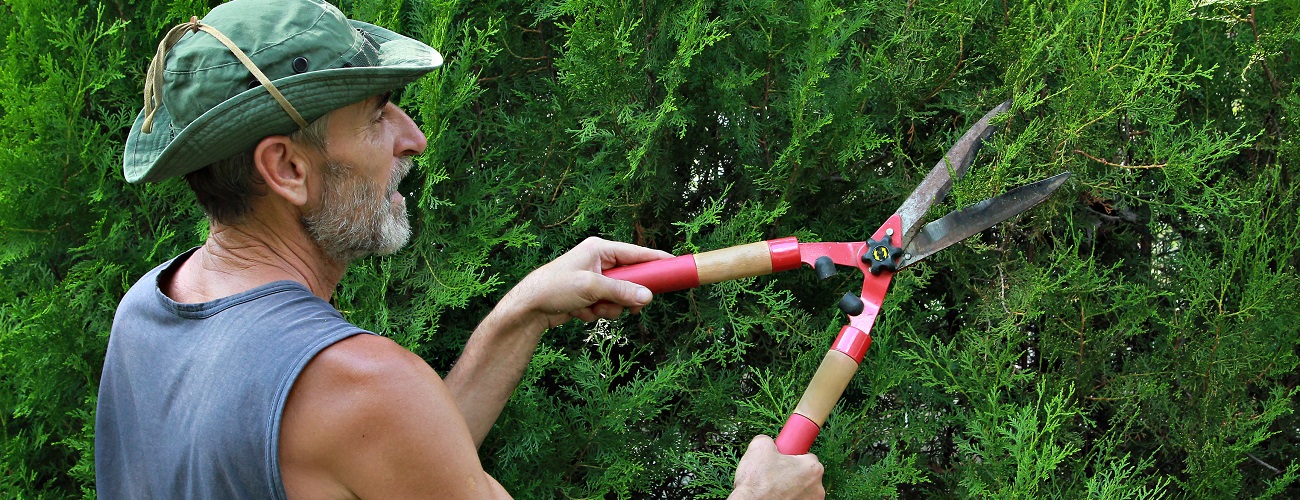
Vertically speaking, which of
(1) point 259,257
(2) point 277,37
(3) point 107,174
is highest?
(2) point 277,37

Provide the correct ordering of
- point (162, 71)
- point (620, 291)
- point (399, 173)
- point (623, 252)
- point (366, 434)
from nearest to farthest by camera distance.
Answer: point (366, 434)
point (162, 71)
point (399, 173)
point (620, 291)
point (623, 252)

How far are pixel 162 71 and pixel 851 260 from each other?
166cm

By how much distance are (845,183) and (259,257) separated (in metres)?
1.68

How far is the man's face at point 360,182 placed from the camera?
2.27 metres

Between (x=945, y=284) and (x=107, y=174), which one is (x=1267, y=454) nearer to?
(x=945, y=284)

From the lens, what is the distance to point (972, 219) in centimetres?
255

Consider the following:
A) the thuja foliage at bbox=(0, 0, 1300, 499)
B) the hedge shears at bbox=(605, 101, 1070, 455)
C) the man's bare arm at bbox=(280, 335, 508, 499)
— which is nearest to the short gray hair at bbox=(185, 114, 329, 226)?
the man's bare arm at bbox=(280, 335, 508, 499)

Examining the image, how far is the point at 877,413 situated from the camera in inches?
121

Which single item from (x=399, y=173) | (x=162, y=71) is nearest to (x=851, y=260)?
(x=399, y=173)

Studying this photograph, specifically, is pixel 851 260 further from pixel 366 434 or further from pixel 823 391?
pixel 366 434

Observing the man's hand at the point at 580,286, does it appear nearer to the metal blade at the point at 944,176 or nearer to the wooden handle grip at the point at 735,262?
the wooden handle grip at the point at 735,262

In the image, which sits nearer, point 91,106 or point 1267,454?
point 1267,454

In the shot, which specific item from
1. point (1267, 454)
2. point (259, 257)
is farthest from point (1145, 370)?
point (259, 257)

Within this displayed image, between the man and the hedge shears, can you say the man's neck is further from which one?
the hedge shears
